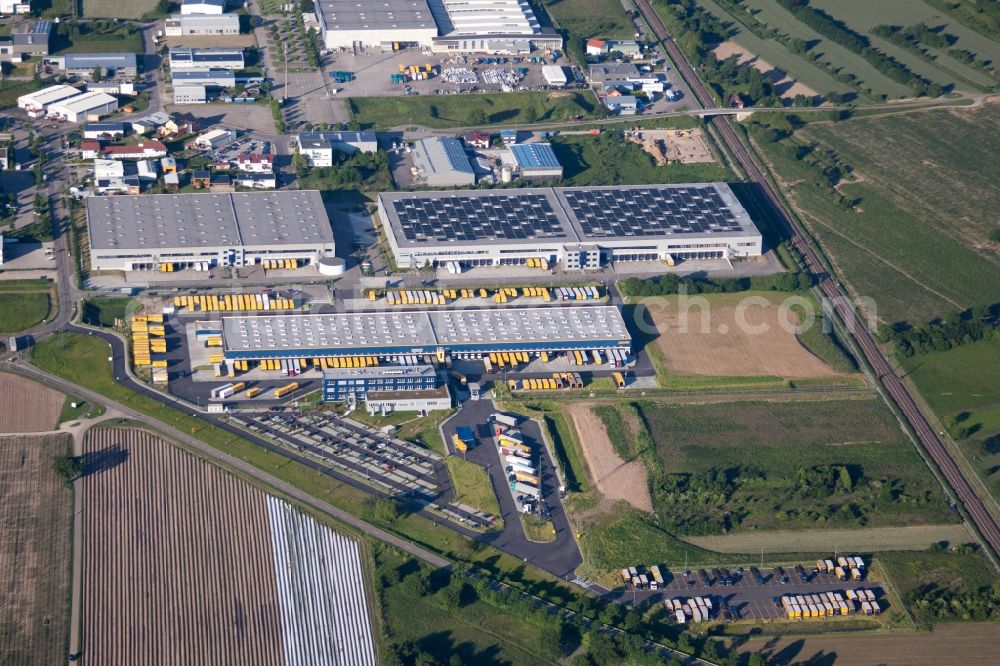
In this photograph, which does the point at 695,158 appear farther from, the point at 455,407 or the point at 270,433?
the point at 270,433

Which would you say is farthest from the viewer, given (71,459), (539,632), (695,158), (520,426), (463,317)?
(695,158)

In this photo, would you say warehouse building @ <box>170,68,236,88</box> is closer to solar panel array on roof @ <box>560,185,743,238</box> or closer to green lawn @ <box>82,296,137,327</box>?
green lawn @ <box>82,296,137,327</box>

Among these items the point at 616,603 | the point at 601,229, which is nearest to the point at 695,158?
the point at 601,229

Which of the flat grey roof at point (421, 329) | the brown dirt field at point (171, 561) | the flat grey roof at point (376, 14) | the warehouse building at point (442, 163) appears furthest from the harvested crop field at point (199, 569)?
the flat grey roof at point (376, 14)

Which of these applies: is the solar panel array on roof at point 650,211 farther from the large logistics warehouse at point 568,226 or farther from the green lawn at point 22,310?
the green lawn at point 22,310

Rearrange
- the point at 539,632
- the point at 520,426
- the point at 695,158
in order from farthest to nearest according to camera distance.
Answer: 1. the point at 695,158
2. the point at 520,426
3. the point at 539,632

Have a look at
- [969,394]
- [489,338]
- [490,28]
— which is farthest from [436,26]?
[969,394]

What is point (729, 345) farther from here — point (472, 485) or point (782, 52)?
point (782, 52)
